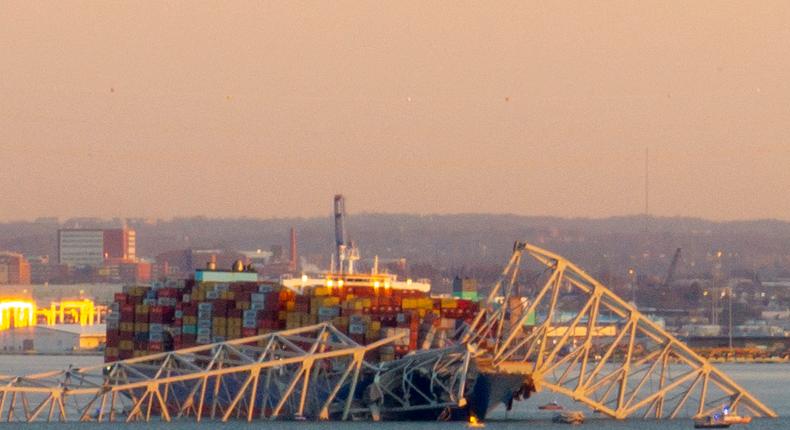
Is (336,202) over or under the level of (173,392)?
over

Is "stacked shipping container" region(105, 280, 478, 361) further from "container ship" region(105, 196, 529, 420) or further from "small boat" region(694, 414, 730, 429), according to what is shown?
"small boat" region(694, 414, 730, 429)

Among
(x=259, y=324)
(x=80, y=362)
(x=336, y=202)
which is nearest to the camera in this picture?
(x=259, y=324)

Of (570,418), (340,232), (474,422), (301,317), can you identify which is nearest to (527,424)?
(570,418)

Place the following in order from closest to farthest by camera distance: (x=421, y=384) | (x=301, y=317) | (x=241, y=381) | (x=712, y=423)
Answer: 1. (x=421, y=384)
2. (x=712, y=423)
3. (x=241, y=381)
4. (x=301, y=317)

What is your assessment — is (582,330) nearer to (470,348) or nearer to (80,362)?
(80,362)

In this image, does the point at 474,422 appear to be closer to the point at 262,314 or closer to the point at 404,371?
the point at 404,371

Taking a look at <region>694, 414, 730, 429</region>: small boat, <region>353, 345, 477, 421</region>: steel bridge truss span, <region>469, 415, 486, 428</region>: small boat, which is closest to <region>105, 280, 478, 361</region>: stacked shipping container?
<region>353, 345, 477, 421</region>: steel bridge truss span

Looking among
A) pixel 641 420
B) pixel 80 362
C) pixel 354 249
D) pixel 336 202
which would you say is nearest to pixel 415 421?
pixel 641 420
